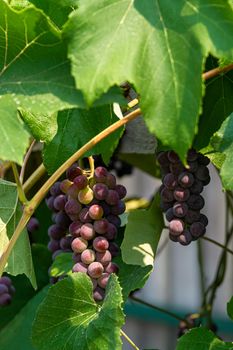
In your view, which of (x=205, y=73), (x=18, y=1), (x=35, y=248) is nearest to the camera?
(x=205, y=73)

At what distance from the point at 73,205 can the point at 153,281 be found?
275 cm

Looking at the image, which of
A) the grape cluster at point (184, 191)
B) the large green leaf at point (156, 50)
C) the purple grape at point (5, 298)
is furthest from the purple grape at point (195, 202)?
the purple grape at point (5, 298)

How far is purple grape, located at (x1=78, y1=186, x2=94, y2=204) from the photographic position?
986 millimetres

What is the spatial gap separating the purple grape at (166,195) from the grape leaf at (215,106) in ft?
0.20

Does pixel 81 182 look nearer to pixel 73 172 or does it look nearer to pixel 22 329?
pixel 73 172

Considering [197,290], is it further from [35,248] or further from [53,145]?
[53,145]

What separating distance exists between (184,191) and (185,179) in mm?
16

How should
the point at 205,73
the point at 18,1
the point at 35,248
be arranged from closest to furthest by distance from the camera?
the point at 205,73, the point at 18,1, the point at 35,248

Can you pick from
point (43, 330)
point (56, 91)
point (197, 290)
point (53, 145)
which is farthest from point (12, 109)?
point (197, 290)

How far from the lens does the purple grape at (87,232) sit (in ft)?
3.21

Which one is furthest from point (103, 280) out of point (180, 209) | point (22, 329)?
point (22, 329)

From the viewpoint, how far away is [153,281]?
12.2 ft

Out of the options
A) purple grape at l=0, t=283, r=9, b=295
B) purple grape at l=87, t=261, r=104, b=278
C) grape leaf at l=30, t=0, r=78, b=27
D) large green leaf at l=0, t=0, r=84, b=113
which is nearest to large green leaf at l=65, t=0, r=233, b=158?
large green leaf at l=0, t=0, r=84, b=113

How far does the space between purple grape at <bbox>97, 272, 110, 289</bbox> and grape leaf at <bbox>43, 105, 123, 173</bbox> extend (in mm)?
131
